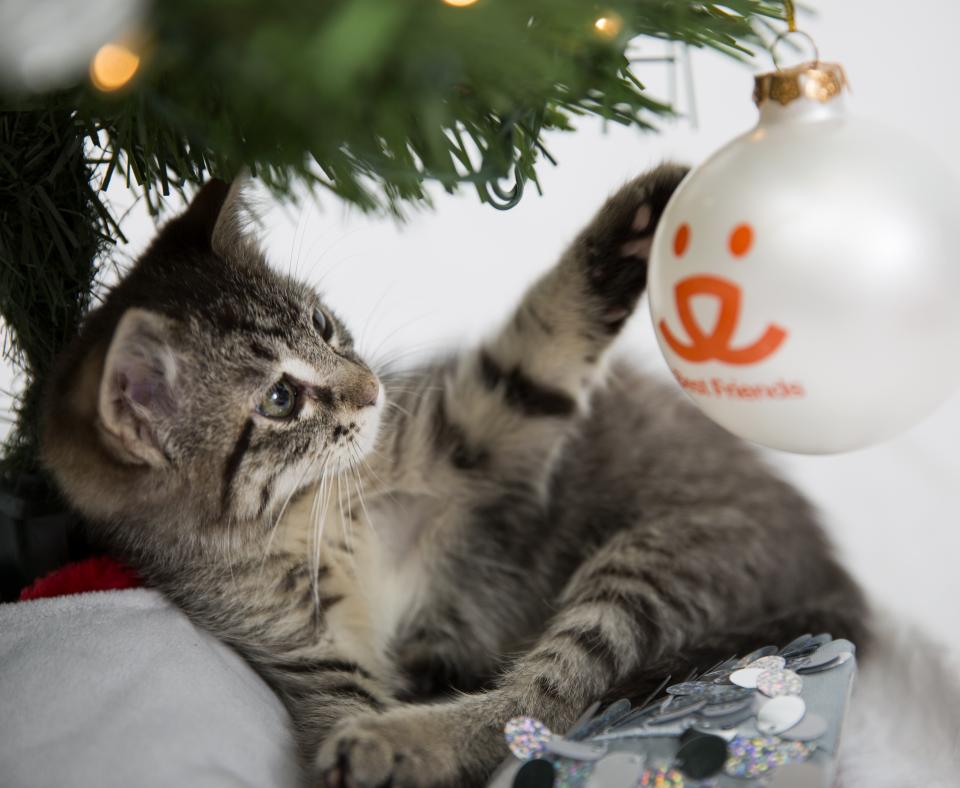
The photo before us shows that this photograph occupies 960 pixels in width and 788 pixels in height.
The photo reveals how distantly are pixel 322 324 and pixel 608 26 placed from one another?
529 millimetres

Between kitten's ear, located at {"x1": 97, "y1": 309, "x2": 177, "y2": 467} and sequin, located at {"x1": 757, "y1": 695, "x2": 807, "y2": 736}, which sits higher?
kitten's ear, located at {"x1": 97, "y1": 309, "x2": 177, "y2": 467}

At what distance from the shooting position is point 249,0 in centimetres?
44

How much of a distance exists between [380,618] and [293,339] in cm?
34

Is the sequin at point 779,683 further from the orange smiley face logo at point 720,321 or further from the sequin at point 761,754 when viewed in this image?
the orange smiley face logo at point 720,321

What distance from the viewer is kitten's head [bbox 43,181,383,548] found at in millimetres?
828

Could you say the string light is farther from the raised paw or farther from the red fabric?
the red fabric

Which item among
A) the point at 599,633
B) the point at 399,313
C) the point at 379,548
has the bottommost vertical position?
the point at 599,633

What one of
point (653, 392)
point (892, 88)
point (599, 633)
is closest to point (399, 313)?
point (653, 392)

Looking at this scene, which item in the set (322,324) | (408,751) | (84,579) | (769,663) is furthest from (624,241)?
(84,579)

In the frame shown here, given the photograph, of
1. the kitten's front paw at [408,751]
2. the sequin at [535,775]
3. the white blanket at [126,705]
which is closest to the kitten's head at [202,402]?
the white blanket at [126,705]

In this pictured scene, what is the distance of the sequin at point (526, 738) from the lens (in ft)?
2.41

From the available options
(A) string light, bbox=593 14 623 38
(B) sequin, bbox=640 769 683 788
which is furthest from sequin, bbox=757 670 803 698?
(A) string light, bbox=593 14 623 38

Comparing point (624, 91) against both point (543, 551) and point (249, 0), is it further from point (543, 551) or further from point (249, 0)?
point (543, 551)

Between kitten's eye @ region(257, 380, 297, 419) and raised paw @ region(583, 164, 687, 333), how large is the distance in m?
0.34
